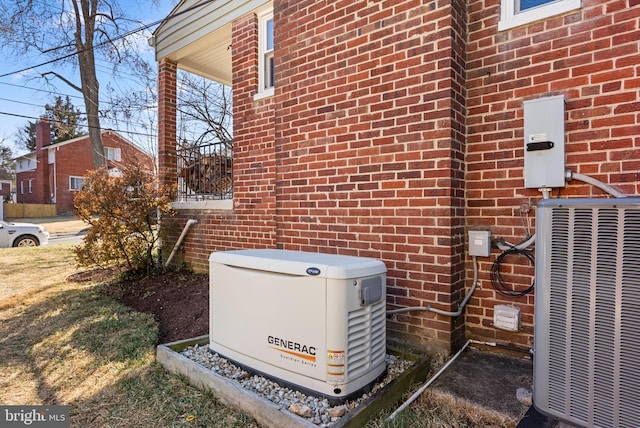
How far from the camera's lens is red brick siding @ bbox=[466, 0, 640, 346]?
A: 220cm

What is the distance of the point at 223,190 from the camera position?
576 centimetres

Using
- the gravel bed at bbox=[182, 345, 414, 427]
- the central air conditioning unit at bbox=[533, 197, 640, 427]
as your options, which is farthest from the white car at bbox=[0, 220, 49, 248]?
the central air conditioning unit at bbox=[533, 197, 640, 427]

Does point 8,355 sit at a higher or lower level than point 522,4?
lower

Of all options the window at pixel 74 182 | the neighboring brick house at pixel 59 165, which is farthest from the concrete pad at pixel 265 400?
the window at pixel 74 182

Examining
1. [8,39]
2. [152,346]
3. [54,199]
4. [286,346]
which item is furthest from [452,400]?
[54,199]

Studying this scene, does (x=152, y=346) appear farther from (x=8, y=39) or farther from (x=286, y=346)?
(x=8, y=39)

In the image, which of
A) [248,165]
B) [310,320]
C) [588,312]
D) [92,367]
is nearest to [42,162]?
[248,165]

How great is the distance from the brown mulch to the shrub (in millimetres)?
504

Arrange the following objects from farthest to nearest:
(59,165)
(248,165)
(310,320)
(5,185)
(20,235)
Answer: (5,185), (59,165), (20,235), (248,165), (310,320)

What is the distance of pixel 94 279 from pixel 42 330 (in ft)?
7.96

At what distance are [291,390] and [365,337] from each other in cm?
58

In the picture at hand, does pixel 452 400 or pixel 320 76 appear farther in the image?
pixel 320 76

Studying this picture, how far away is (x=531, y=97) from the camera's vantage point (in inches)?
98.2

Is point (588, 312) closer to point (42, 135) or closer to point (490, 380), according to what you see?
point (490, 380)
